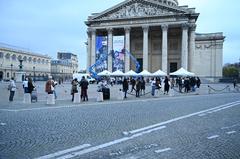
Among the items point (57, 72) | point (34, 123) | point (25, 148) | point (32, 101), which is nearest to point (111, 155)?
point (25, 148)

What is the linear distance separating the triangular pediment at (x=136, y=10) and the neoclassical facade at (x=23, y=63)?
115ft

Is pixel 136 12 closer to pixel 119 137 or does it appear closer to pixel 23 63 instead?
pixel 119 137

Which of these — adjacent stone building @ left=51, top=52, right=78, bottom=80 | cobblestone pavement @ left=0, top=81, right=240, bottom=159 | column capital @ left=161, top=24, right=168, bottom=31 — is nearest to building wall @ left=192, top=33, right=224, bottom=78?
column capital @ left=161, top=24, right=168, bottom=31

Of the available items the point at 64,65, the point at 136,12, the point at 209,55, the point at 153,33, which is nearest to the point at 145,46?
the point at 153,33

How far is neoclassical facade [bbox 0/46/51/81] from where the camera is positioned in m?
93.8

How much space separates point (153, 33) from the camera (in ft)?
203

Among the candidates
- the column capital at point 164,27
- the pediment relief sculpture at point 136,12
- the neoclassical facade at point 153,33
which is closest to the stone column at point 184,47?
the neoclassical facade at point 153,33

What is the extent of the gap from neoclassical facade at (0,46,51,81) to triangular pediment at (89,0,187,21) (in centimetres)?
3512

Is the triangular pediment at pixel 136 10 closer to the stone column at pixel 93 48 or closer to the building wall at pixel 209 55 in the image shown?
the stone column at pixel 93 48

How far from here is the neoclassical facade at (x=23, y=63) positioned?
93.8 metres

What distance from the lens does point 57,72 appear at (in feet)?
435

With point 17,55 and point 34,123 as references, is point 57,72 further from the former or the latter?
point 34,123

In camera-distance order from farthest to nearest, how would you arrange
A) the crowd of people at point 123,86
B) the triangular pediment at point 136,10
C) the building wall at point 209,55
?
the building wall at point 209,55
the triangular pediment at point 136,10
the crowd of people at point 123,86

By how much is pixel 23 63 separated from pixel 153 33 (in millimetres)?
61539
